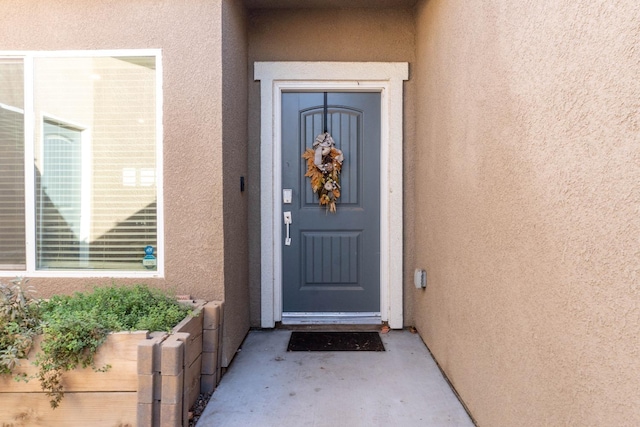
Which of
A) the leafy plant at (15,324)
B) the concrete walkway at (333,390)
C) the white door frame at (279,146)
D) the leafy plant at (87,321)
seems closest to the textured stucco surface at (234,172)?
the white door frame at (279,146)

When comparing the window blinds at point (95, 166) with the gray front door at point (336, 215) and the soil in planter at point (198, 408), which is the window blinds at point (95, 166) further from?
the gray front door at point (336, 215)

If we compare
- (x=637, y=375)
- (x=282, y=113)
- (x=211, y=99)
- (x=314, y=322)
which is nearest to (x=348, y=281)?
(x=314, y=322)

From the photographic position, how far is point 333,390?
2.60 metres

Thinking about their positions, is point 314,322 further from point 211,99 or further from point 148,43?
point 148,43

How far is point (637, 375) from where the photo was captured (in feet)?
3.52

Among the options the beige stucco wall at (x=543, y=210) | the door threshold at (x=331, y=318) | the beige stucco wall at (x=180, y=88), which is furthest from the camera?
the door threshold at (x=331, y=318)

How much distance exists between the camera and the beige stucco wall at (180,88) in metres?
2.77

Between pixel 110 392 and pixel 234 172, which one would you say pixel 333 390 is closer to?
pixel 110 392

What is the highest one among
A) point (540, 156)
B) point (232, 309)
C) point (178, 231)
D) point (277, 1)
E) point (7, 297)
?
point (277, 1)

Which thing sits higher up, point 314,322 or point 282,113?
point 282,113

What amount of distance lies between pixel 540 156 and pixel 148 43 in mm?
2529

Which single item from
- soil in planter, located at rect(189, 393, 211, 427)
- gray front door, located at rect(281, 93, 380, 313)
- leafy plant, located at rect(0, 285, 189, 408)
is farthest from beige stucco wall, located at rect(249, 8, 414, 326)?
leafy plant, located at rect(0, 285, 189, 408)

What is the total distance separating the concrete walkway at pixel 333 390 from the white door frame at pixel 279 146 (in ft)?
1.65

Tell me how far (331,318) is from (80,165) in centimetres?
238
